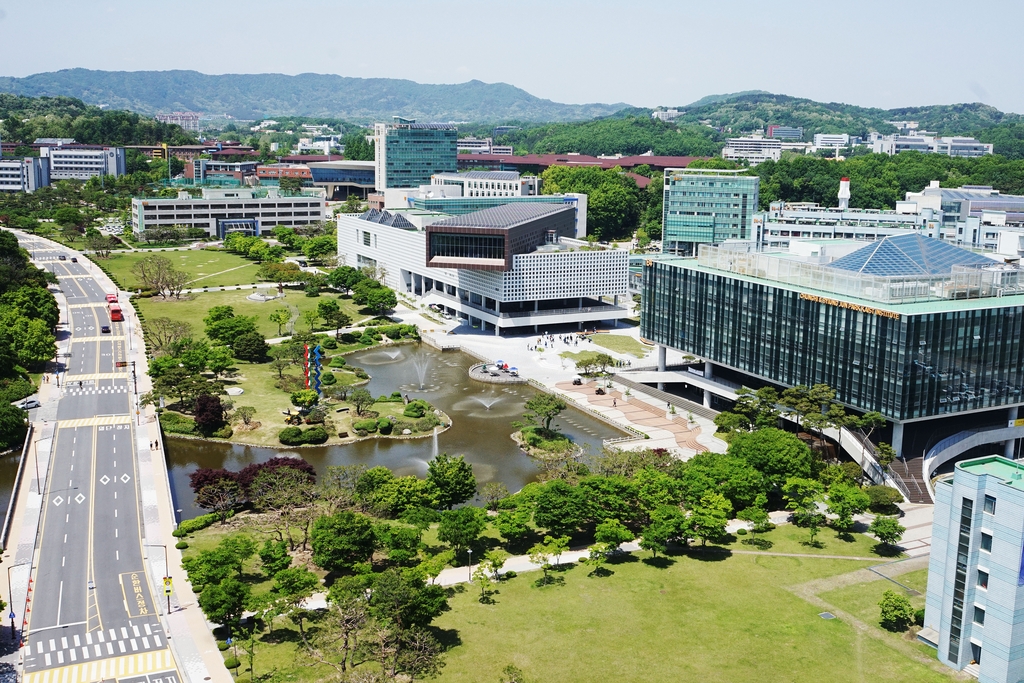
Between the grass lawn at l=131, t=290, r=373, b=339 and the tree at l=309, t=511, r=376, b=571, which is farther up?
the grass lawn at l=131, t=290, r=373, b=339

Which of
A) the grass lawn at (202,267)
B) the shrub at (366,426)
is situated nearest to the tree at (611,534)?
the shrub at (366,426)

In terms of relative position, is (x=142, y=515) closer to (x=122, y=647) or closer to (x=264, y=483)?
(x=264, y=483)

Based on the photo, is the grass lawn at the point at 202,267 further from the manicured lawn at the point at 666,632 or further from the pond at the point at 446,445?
A: the manicured lawn at the point at 666,632

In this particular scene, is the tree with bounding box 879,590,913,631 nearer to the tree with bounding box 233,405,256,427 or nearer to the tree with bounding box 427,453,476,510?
the tree with bounding box 427,453,476,510

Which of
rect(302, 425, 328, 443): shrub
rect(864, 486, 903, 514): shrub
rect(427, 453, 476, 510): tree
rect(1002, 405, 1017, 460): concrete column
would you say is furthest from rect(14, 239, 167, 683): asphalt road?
rect(1002, 405, 1017, 460): concrete column

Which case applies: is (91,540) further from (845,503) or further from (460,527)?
(845,503)

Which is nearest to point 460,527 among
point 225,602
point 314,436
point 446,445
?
point 225,602
